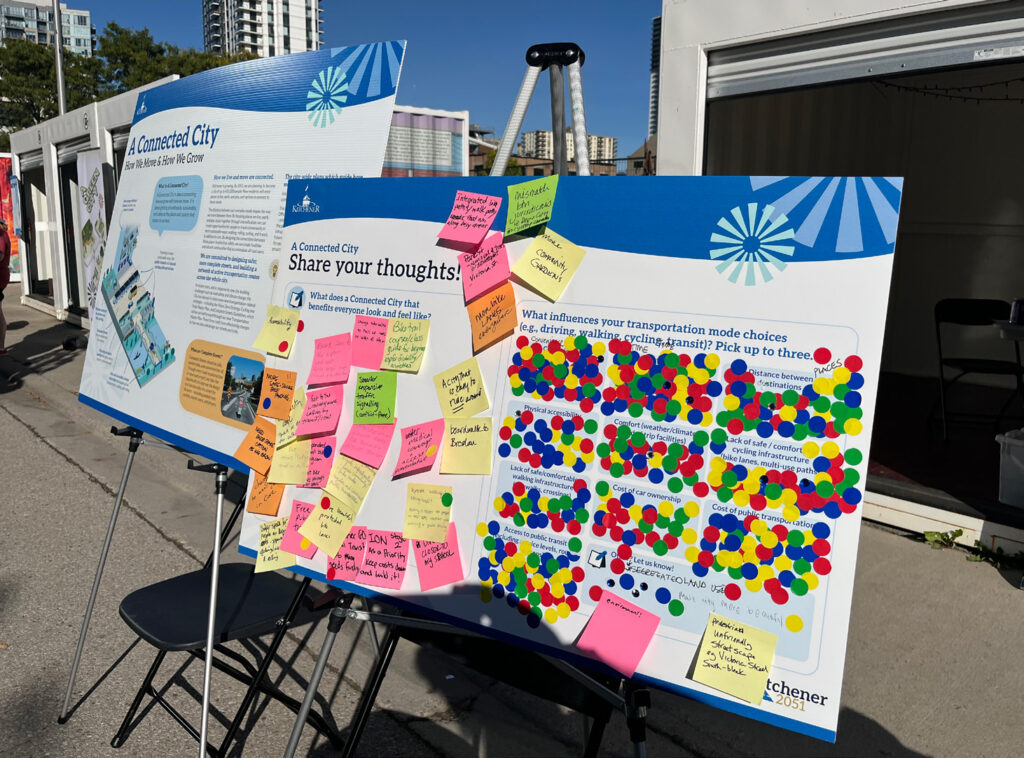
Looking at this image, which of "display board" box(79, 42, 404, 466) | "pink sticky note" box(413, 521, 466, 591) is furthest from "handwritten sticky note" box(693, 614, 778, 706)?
"display board" box(79, 42, 404, 466)

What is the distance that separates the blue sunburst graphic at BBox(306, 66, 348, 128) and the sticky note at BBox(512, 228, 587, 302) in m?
0.91

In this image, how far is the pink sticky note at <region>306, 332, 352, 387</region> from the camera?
72.9 inches

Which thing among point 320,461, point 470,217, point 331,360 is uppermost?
point 470,217

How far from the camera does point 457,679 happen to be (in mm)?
2875

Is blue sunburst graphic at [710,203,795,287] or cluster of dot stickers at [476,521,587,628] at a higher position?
blue sunburst graphic at [710,203,795,287]

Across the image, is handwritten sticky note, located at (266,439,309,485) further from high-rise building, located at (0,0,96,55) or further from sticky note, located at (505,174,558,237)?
high-rise building, located at (0,0,96,55)

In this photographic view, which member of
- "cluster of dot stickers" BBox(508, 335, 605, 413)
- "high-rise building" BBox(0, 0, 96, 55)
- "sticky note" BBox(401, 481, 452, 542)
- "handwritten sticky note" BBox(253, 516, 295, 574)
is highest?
"high-rise building" BBox(0, 0, 96, 55)

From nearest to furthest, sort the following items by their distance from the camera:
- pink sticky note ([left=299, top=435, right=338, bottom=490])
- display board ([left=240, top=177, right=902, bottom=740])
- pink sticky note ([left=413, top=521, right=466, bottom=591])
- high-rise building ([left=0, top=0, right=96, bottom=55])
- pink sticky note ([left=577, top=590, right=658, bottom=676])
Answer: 1. display board ([left=240, top=177, right=902, bottom=740])
2. pink sticky note ([left=577, top=590, right=658, bottom=676])
3. pink sticky note ([left=413, top=521, right=466, bottom=591])
4. pink sticky note ([left=299, top=435, right=338, bottom=490])
5. high-rise building ([left=0, top=0, right=96, bottom=55])

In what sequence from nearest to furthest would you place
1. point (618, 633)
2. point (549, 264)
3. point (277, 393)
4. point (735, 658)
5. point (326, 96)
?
1. point (735, 658)
2. point (618, 633)
3. point (549, 264)
4. point (277, 393)
5. point (326, 96)

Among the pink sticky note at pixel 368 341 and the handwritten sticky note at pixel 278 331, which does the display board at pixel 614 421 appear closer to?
the pink sticky note at pixel 368 341

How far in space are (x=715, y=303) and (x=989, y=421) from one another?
6553 mm

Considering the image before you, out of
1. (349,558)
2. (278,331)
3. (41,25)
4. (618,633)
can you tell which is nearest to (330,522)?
(349,558)

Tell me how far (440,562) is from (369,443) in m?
0.33

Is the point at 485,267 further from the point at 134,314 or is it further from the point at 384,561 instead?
the point at 134,314
